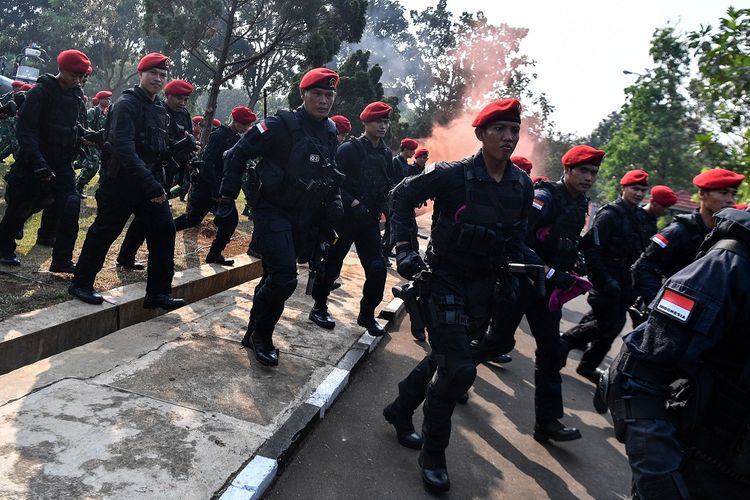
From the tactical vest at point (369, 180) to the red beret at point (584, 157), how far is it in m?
1.81

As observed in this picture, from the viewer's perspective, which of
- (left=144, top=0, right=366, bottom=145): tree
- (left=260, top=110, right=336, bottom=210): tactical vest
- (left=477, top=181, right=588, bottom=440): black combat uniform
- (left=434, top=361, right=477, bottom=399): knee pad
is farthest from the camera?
(left=144, top=0, right=366, bottom=145): tree

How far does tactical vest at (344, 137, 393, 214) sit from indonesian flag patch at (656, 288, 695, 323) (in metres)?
3.69

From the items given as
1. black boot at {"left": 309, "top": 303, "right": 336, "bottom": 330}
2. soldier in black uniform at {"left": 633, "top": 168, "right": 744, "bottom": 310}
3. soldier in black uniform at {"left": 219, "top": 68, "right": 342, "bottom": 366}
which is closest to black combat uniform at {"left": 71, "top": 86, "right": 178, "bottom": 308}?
soldier in black uniform at {"left": 219, "top": 68, "right": 342, "bottom": 366}

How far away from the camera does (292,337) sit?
466 centimetres

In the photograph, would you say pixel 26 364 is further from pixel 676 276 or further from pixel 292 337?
pixel 676 276

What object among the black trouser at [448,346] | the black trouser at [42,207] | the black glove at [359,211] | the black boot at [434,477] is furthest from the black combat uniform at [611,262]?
the black trouser at [42,207]

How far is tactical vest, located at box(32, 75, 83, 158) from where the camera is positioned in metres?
4.88

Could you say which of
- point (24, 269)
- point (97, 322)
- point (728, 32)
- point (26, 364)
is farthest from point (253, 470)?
point (728, 32)

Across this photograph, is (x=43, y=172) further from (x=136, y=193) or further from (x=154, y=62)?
(x=154, y=62)

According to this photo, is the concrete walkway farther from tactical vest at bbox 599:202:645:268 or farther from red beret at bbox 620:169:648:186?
red beret at bbox 620:169:648:186

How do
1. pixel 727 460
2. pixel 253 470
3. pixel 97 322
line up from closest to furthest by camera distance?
pixel 727 460 → pixel 253 470 → pixel 97 322

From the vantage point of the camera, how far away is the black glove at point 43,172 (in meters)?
4.70

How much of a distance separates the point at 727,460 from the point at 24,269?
5179 millimetres

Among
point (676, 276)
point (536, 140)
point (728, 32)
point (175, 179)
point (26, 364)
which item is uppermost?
point (536, 140)
